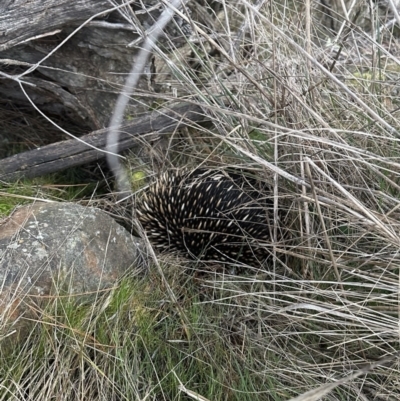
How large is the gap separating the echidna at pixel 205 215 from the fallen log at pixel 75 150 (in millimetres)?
147

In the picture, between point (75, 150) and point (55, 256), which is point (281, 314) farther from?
point (75, 150)

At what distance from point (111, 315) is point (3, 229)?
34cm

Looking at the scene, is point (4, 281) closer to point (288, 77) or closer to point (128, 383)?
point (128, 383)

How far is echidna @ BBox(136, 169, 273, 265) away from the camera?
1.52m

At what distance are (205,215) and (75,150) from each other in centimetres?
42

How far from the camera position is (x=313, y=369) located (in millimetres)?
1179

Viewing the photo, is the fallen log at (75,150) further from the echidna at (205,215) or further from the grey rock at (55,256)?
the grey rock at (55,256)

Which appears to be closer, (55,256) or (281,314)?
(281,314)

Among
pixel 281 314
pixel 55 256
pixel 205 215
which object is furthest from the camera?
pixel 205 215

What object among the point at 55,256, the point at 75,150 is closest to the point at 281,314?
the point at 55,256

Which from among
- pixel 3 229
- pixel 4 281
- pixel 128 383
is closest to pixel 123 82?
pixel 3 229

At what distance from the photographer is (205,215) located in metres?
1.66

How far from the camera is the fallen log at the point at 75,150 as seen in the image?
1696mm

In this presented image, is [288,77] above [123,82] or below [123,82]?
above
